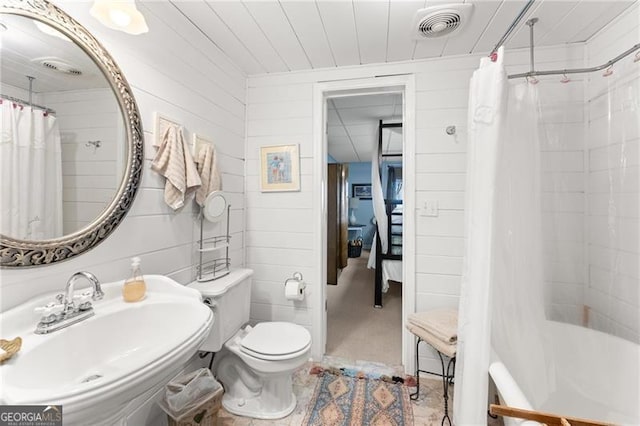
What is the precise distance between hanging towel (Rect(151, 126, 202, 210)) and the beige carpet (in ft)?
5.90

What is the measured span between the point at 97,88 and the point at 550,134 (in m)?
2.20

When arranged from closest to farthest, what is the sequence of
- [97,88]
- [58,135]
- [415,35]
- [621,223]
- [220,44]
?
[58,135] < [97,88] < [621,223] < [415,35] < [220,44]

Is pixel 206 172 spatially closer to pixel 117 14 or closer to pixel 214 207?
pixel 214 207

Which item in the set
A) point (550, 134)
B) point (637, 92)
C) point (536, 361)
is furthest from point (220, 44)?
point (536, 361)

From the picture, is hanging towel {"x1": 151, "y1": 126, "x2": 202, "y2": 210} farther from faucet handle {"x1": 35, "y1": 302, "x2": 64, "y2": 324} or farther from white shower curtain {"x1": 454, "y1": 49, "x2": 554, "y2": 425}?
white shower curtain {"x1": 454, "y1": 49, "x2": 554, "y2": 425}

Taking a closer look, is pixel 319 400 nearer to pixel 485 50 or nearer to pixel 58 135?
pixel 58 135

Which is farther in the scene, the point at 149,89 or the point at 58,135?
the point at 149,89

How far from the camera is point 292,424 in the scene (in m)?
1.50

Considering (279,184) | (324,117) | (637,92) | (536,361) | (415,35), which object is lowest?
(536,361)

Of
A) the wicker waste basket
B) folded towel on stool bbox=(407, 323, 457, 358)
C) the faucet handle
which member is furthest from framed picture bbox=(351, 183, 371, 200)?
the faucet handle

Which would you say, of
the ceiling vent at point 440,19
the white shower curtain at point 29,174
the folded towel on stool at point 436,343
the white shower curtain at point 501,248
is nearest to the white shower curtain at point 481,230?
the white shower curtain at point 501,248

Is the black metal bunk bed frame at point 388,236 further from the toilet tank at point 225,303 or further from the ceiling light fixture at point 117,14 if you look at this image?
the ceiling light fixture at point 117,14

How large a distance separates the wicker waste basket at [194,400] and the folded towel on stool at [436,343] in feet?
4.07

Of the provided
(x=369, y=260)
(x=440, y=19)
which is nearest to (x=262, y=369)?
(x=440, y=19)
